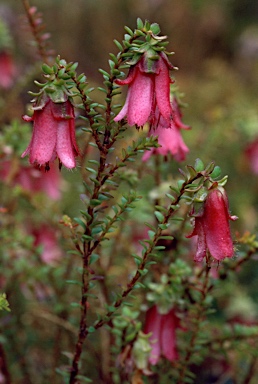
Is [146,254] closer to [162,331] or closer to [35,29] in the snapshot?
[162,331]

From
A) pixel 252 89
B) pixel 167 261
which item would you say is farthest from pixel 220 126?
pixel 252 89

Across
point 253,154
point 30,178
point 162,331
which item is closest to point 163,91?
point 162,331

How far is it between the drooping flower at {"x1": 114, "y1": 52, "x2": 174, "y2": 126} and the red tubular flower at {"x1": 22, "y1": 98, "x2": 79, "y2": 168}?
0.06 meters

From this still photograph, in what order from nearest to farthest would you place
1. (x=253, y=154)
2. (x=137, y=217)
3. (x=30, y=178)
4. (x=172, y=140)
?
(x=172, y=140) → (x=137, y=217) → (x=30, y=178) → (x=253, y=154)

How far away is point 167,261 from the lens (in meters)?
0.98

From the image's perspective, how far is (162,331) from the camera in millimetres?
915

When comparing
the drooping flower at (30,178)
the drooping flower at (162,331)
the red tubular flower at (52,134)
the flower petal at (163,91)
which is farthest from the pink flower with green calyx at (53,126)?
the drooping flower at (30,178)

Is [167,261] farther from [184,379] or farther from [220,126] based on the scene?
[220,126]

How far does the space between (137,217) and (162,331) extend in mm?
286

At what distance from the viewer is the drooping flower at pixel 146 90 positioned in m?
0.65

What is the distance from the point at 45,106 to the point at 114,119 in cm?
8

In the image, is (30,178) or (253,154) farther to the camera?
(253,154)

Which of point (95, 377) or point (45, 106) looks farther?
point (95, 377)

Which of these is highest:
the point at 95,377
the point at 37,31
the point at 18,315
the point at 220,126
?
the point at 37,31
